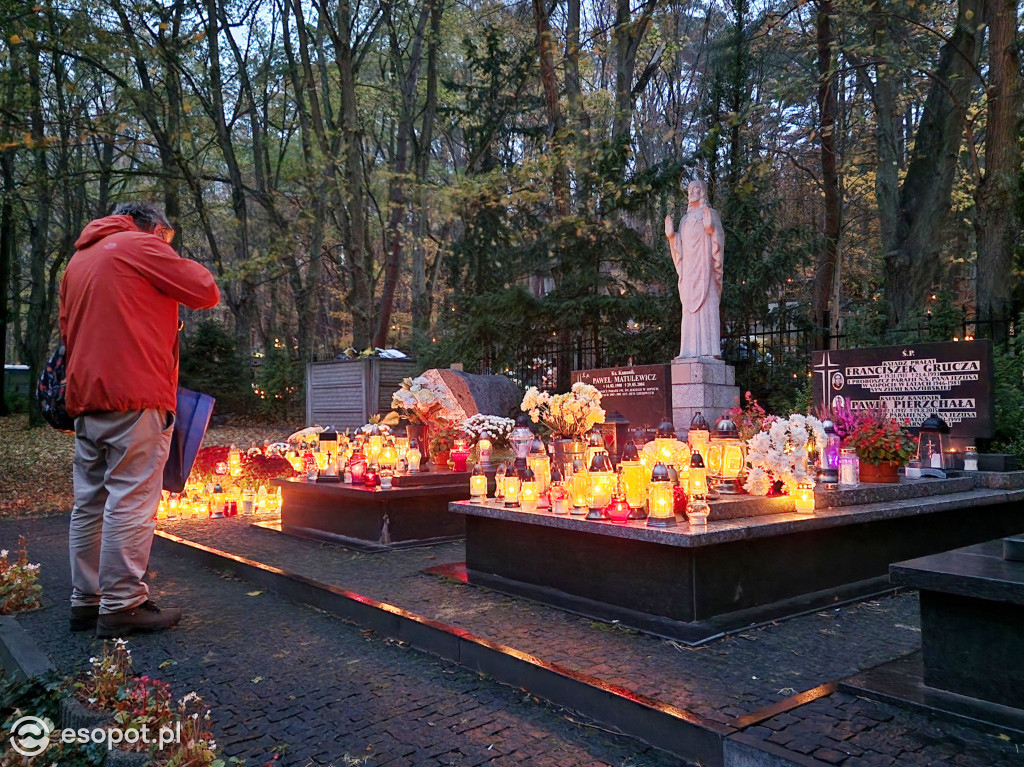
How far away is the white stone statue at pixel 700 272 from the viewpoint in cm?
1251

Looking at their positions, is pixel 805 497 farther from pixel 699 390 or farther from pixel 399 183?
pixel 399 183

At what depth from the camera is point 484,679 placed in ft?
12.8

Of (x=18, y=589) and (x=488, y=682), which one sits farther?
(x=18, y=589)

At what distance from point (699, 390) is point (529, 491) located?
23.7 feet

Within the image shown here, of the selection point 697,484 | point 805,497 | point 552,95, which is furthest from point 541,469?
point 552,95

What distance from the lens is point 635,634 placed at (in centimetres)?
439

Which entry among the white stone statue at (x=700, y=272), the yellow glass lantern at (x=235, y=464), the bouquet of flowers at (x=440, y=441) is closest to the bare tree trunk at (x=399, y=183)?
the white stone statue at (x=700, y=272)

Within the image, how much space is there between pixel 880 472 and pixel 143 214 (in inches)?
240

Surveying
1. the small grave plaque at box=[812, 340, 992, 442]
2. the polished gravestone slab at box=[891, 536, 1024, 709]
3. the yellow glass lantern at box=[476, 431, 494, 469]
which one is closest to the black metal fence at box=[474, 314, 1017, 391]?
the small grave plaque at box=[812, 340, 992, 442]

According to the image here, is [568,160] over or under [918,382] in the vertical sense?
over

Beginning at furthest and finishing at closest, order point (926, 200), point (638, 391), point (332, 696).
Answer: point (926, 200)
point (638, 391)
point (332, 696)

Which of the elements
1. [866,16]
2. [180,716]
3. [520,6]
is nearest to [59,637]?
[180,716]

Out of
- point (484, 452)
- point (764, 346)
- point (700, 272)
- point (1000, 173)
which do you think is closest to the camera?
point (484, 452)

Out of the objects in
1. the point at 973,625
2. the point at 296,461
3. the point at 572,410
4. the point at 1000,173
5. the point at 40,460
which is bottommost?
the point at 40,460
